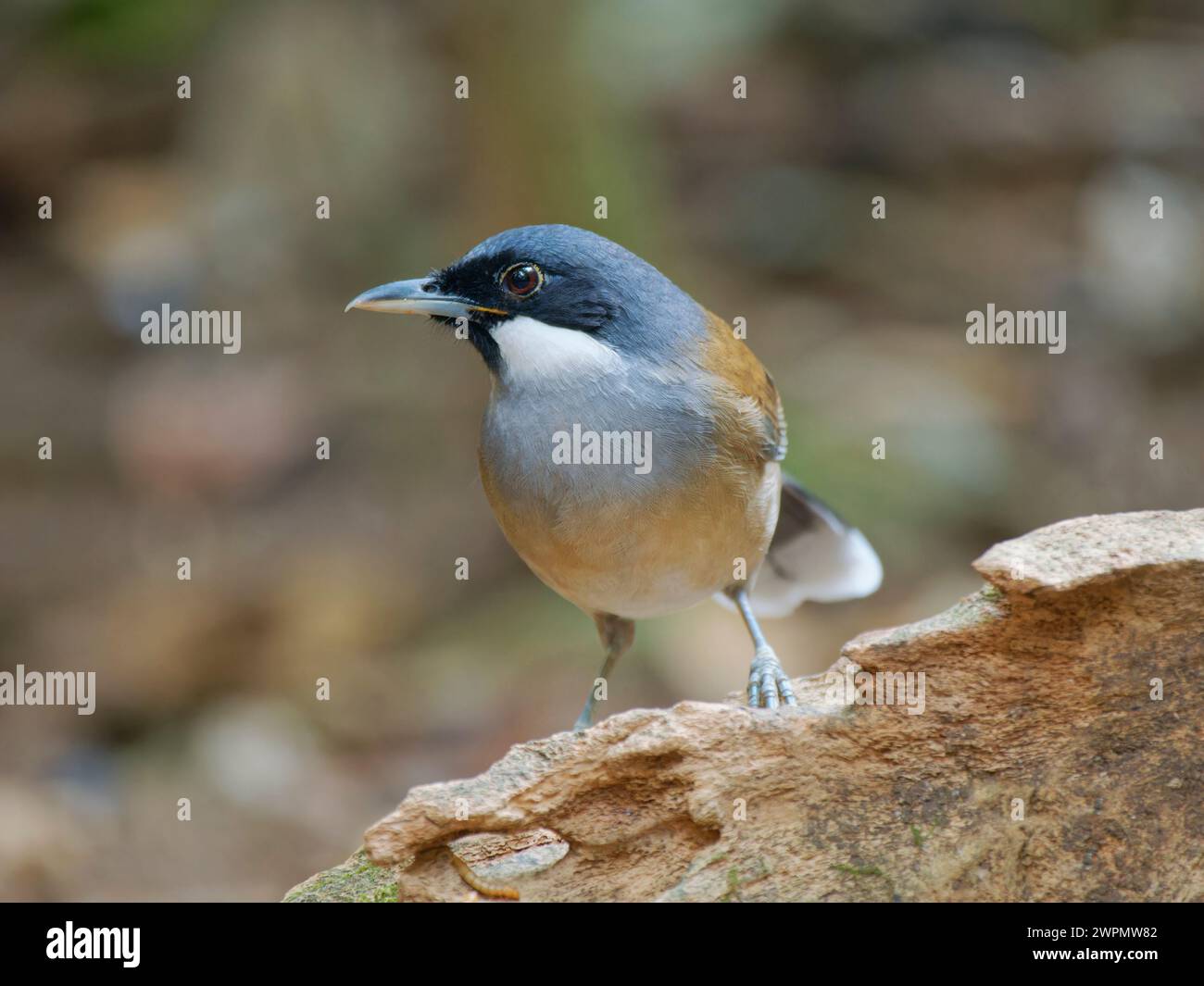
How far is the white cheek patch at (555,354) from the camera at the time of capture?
563 cm

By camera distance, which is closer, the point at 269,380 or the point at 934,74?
the point at 269,380

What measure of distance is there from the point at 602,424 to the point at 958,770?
193cm

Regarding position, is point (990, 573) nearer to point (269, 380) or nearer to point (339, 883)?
point (339, 883)

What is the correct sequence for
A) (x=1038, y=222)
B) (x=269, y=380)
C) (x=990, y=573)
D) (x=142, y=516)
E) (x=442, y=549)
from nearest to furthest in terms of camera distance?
(x=990, y=573)
(x=442, y=549)
(x=142, y=516)
(x=269, y=380)
(x=1038, y=222)

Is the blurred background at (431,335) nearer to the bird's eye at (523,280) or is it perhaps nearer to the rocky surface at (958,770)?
the bird's eye at (523,280)

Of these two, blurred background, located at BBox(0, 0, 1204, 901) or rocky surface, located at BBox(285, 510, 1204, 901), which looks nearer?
rocky surface, located at BBox(285, 510, 1204, 901)

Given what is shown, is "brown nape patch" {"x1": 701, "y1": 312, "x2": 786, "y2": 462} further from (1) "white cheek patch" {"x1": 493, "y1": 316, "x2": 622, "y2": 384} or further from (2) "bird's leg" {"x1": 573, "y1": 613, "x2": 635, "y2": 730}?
(2) "bird's leg" {"x1": 573, "y1": 613, "x2": 635, "y2": 730}

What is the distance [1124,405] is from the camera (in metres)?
12.9

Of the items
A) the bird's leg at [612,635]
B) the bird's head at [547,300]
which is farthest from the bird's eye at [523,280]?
the bird's leg at [612,635]

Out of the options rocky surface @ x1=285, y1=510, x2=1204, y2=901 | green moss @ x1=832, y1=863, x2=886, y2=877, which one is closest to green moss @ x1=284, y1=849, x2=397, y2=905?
rocky surface @ x1=285, y1=510, x2=1204, y2=901

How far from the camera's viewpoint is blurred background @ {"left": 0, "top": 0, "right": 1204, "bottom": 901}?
10.6 meters

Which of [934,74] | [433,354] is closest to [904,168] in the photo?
[934,74]

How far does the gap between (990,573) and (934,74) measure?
13.8 m

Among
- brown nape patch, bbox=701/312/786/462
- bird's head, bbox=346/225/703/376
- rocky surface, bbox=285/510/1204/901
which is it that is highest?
bird's head, bbox=346/225/703/376
